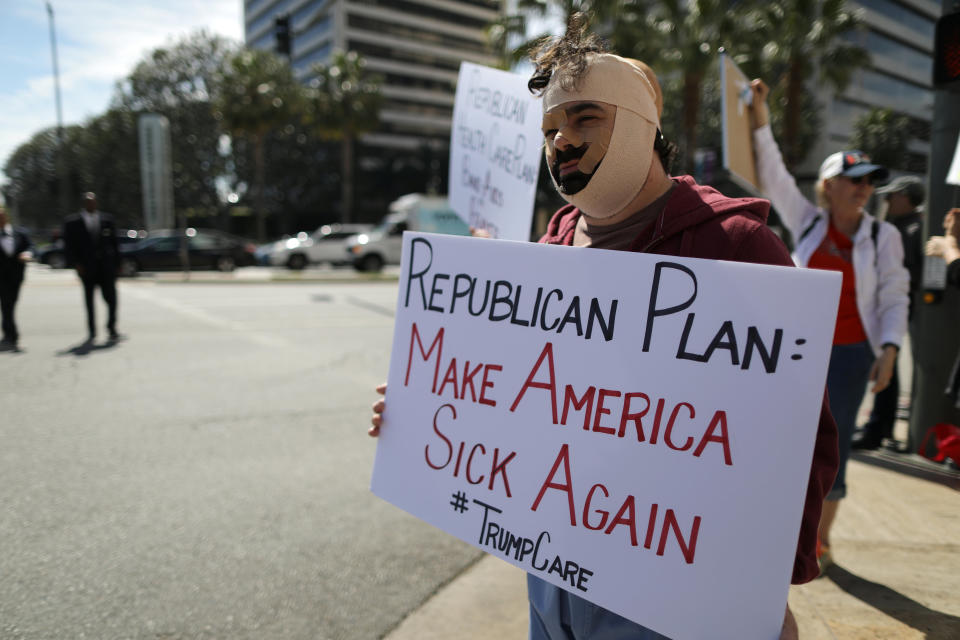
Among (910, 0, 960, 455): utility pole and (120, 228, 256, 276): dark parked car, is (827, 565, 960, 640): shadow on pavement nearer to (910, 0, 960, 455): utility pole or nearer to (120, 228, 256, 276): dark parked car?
(910, 0, 960, 455): utility pole

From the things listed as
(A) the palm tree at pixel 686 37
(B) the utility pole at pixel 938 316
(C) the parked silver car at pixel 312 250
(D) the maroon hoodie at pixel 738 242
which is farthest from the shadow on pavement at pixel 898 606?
(C) the parked silver car at pixel 312 250

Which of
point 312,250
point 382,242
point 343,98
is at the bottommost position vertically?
point 312,250

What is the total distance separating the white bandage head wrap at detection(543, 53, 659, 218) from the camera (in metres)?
1.37

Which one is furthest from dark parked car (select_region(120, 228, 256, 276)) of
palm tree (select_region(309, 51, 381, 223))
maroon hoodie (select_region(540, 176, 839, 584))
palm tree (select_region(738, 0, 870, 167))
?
maroon hoodie (select_region(540, 176, 839, 584))

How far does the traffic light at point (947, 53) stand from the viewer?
10.8 ft

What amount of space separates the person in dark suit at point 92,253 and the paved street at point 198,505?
0.80 metres

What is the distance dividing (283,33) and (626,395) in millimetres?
16889

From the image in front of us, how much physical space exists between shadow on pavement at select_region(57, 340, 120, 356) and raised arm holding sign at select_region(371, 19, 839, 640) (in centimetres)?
694

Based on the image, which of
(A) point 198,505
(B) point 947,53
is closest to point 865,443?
(B) point 947,53

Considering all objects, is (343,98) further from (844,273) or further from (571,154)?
(571,154)

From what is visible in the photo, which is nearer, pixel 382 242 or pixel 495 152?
pixel 495 152

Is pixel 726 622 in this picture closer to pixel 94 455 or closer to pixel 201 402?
pixel 94 455

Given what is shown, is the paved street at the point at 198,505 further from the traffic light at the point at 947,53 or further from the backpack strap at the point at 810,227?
the traffic light at the point at 947,53

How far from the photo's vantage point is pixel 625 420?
133 centimetres
